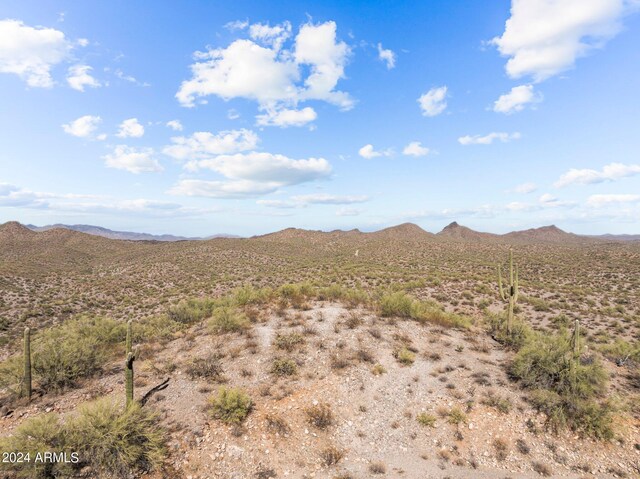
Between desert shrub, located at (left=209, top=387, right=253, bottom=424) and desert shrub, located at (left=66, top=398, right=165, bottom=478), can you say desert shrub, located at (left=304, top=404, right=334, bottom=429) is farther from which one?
desert shrub, located at (left=66, top=398, right=165, bottom=478)

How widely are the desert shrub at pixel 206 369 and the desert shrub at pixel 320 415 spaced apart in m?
3.16

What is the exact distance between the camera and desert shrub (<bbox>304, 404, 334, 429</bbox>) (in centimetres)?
816

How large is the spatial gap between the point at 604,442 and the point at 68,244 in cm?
9417

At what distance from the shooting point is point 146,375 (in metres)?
9.98

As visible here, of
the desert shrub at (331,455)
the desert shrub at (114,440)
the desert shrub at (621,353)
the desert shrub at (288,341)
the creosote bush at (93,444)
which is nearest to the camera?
the creosote bush at (93,444)

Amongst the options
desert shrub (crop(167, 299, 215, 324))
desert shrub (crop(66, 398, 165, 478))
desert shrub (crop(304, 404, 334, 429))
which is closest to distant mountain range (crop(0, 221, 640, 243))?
desert shrub (crop(167, 299, 215, 324))

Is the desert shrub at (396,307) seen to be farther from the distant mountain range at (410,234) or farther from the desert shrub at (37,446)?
the distant mountain range at (410,234)

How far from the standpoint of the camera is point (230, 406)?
808 centimetres

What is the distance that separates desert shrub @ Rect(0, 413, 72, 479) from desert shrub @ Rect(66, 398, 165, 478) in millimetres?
230

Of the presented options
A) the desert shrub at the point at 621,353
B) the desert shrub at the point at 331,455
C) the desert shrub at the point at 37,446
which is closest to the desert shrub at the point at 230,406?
the desert shrub at the point at 331,455

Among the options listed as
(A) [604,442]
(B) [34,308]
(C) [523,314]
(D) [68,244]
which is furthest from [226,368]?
(D) [68,244]

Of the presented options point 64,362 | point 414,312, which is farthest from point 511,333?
point 64,362

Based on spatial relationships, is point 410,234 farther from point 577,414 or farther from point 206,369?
point 206,369

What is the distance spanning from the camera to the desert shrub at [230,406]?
796 centimetres
